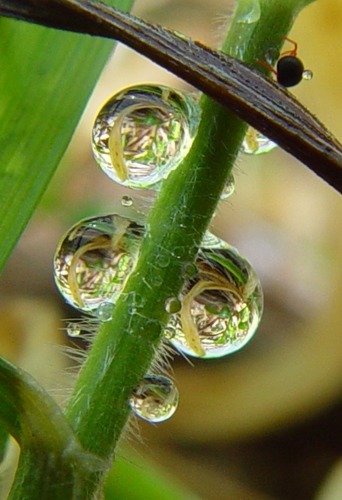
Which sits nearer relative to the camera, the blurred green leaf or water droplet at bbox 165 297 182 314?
water droplet at bbox 165 297 182 314

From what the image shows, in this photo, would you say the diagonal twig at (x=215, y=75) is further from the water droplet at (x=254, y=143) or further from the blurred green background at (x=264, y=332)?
the blurred green background at (x=264, y=332)

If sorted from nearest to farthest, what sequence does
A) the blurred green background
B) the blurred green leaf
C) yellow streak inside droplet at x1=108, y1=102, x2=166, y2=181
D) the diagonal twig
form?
the diagonal twig
yellow streak inside droplet at x1=108, y1=102, x2=166, y2=181
the blurred green leaf
the blurred green background

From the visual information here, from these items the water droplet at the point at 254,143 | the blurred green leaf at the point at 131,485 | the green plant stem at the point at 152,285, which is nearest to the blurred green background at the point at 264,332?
the blurred green leaf at the point at 131,485

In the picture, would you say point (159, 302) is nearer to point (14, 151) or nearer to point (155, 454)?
point (14, 151)

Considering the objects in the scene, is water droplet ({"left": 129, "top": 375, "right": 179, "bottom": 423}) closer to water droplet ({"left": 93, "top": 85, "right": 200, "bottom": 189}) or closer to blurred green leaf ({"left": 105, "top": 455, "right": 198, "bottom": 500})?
water droplet ({"left": 93, "top": 85, "right": 200, "bottom": 189})

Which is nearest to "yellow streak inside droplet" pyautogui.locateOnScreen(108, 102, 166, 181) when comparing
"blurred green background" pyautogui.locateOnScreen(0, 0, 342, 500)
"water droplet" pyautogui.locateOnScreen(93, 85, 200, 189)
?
"water droplet" pyautogui.locateOnScreen(93, 85, 200, 189)

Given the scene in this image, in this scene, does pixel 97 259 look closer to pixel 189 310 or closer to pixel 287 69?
pixel 189 310

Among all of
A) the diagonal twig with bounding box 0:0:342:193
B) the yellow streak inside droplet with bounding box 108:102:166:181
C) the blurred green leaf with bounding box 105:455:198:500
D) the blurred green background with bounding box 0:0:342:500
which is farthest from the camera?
the blurred green background with bounding box 0:0:342:500

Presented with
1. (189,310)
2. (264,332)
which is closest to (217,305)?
(189,310)
